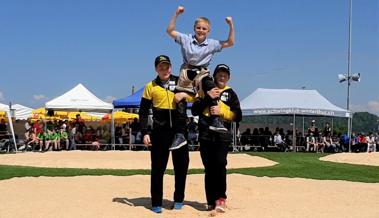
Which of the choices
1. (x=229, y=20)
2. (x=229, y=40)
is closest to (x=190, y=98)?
(x=229, y=40)

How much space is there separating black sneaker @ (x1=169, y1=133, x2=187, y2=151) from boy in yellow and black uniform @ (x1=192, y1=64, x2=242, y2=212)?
0.76ft

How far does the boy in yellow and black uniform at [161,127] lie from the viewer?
628cm

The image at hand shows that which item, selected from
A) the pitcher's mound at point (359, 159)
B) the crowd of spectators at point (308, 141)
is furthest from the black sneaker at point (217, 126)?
the crowd of spectators at point (308, 141)

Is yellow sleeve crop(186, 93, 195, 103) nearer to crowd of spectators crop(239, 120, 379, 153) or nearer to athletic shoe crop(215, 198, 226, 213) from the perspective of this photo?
athletic shoe crop(215, 198, 226, 213)

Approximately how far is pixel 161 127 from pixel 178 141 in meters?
0.28

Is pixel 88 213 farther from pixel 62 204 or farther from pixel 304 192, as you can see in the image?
pixel 304 192

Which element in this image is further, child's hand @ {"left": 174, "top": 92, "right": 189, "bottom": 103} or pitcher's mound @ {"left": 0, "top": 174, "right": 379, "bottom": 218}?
child's hand @ {"left": 174, "top": 92, "right": 189, "bottom": 103}

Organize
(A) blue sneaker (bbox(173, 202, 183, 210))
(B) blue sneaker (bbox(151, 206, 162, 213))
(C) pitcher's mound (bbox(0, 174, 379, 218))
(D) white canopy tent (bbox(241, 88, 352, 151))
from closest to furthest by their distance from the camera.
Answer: (C) pitcher's mound (bbox(0, 174, 379, 218)) < (B) blue sneaker (bbox(151, 206, 162, 213)) < (A) blue sneaker (bbox(173, 202, 183, 210)) < (D) white canopy tent (bbox(241, 88, 352, 151))

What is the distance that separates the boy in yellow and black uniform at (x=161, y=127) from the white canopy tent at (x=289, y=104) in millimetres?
18609

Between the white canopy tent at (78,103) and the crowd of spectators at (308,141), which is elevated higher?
the white canopy tent at (78,103)

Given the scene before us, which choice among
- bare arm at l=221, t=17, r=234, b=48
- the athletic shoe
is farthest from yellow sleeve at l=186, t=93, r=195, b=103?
the athletic shoe

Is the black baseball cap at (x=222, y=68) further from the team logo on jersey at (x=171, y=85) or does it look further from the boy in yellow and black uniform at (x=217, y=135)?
the team logo on jersey at (x=171, y=85)

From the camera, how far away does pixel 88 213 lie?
5.94 meters

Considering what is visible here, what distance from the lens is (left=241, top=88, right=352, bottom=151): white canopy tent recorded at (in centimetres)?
2489
